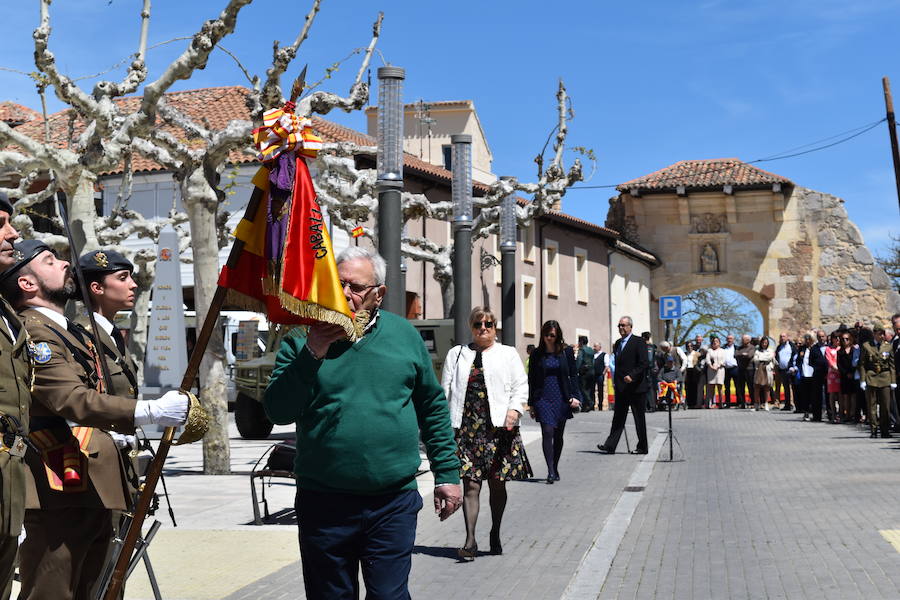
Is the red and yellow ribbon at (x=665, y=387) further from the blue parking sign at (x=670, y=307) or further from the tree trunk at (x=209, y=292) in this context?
the blue parking sign at (x=670, y=307)

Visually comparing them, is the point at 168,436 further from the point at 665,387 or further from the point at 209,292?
the point at 665,387

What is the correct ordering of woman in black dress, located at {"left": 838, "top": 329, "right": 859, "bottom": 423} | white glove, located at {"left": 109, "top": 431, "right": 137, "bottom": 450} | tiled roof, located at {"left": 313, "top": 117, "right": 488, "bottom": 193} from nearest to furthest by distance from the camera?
white glove, located at {"left": 109, "top": 431, "right": 137, "bottom": 450} < woman in black dress, located at {"left": 838, "top": 329, "right": 859, "bottom": 423} < tiled roof, located at {"left": 313, "top": 117, "right": 488, "bottom": 193}

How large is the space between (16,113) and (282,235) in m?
43.5

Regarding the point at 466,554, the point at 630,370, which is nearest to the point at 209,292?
the point at 630,370

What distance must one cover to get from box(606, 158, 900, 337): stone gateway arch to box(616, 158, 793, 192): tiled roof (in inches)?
1.7

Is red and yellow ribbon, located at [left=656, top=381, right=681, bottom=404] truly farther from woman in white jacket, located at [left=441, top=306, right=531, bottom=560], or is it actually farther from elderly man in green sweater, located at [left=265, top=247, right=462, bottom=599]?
elderly man in green sweater, located at [left=265, top=247, right=462, bottom=599]

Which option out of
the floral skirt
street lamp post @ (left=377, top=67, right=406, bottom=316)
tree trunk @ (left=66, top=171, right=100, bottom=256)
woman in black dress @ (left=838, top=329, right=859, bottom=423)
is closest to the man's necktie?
the floral skirt

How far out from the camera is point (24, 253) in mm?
4250


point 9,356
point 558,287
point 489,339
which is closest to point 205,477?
point 489,339

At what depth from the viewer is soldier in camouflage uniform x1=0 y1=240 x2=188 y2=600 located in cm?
414

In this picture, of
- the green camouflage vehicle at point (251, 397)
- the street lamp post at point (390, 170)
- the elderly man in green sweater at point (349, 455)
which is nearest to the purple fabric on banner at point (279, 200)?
the elderly man in green sweater at point (349, 455)

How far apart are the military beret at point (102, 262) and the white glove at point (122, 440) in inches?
26.9

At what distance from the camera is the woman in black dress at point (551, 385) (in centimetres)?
1289

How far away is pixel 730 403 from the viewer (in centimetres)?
3372
